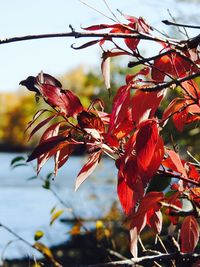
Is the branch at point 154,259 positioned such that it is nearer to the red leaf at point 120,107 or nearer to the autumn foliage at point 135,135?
the autumn foliage at point 135,135

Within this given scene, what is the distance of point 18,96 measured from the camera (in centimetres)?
3906

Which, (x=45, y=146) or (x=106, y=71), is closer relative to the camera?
(x=45, y=146)

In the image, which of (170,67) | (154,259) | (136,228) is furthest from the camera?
(170,67)

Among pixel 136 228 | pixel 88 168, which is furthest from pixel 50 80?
pixel 136 228

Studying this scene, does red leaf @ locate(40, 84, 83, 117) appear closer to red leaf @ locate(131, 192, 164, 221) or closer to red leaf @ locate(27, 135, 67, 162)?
red leaf @ locate(27, 135, 67, 162)

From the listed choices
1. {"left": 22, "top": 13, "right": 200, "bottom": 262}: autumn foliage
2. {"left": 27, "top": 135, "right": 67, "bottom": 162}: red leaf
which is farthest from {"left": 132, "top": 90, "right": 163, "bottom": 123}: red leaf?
{"left": 27, "top": 135, "right": 67, "bottom": 162}: red leaf

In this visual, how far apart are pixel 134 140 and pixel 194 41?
0.17 m

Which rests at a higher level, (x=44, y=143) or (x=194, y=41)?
(x=194, y=41)

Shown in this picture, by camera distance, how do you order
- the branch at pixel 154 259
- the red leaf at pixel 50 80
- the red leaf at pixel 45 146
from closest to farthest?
the branch at pixel 154 259
the red leaf at pixel 45 146
the red leaf at pixel 50 80

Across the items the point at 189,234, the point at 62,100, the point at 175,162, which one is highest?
the point at 62,100

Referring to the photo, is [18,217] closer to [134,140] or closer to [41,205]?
[41,205]

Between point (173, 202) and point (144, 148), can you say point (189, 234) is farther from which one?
point (144, 148)

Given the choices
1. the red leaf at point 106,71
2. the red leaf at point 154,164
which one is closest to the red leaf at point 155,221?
the red leaf at point 154,164

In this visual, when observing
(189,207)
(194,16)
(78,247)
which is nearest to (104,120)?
(189,207)
